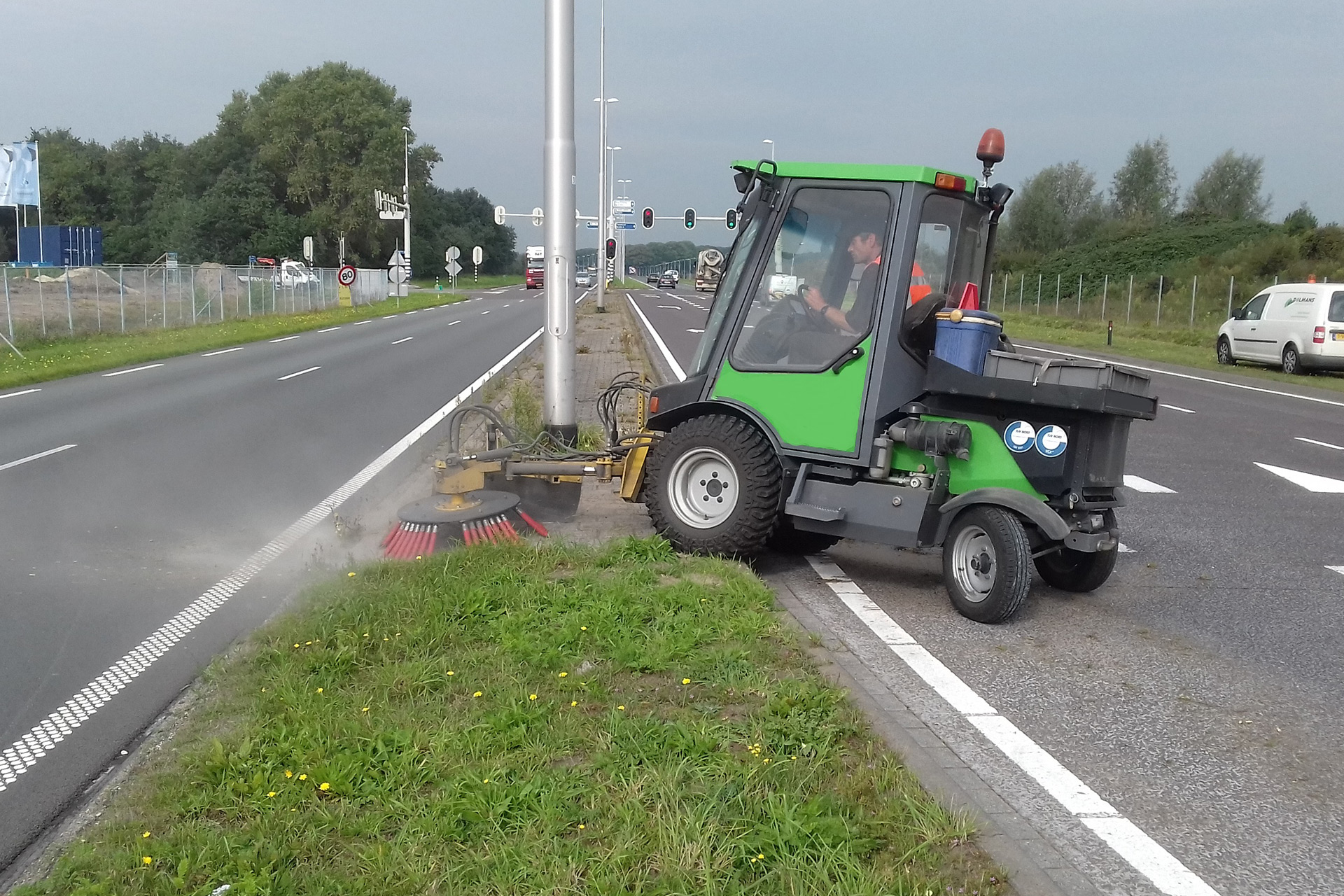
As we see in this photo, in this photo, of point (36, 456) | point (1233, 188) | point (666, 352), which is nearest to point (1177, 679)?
point (36, 456)

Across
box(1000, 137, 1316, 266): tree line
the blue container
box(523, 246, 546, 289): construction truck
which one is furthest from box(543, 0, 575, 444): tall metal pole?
box(523, 246, 546, 289): construction truck

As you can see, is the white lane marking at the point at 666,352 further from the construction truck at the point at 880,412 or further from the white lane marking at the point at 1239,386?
the white lane marking at the point at 1239,386

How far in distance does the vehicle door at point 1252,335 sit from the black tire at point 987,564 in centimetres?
2205

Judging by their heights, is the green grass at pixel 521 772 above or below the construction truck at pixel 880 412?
below

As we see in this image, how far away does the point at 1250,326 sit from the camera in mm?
25531

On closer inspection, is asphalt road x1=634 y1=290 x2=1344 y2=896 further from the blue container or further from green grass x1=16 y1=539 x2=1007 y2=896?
the blue container

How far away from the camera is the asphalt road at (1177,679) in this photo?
11.8 ft

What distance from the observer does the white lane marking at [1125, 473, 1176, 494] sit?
10.1 metres

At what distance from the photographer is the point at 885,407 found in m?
6.19

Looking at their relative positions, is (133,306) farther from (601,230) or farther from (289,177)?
(289,177)

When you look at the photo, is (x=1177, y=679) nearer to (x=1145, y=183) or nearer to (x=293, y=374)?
(x=293, y=374)

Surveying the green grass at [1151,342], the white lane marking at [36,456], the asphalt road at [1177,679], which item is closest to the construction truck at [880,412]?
the asphalt road at [1177,679]

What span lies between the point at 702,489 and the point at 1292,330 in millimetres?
21715

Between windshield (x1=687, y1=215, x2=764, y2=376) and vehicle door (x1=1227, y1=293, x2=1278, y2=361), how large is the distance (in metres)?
21.8
